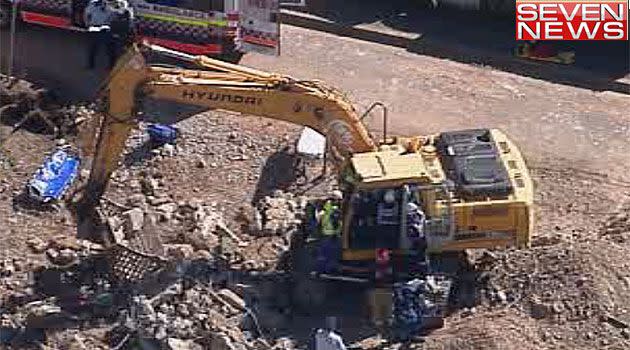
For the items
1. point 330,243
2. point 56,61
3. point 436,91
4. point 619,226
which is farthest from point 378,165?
point 56,61

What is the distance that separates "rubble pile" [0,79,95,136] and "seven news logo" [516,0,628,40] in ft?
27.6

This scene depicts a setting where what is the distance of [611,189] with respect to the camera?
25016 millimetres

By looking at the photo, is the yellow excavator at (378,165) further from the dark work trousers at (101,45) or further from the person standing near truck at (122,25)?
the dark work trousers at (101,45)

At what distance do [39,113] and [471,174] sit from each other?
8117 mm

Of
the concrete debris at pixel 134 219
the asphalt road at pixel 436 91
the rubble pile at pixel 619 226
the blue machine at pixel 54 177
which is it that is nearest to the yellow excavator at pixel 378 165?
the concrete debris at pixel 134 219

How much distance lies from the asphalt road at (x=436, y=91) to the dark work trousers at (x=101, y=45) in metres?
0.22

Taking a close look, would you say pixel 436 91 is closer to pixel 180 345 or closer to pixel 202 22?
pixel 202 22

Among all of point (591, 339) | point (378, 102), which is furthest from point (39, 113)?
point (591, 339)

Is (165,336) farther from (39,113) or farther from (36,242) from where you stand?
(39,113)

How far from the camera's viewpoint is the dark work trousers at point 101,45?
2759 centimetres

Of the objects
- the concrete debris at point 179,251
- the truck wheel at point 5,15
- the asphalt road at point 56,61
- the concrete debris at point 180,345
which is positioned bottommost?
the concrete debris at point 180,345

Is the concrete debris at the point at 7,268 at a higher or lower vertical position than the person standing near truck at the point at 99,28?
lower

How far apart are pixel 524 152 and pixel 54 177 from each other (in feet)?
25.3

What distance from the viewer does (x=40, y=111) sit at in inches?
1044
